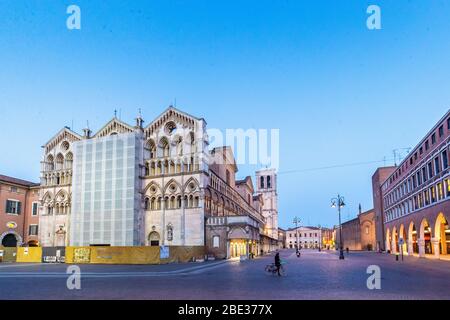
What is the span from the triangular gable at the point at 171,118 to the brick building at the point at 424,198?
29.7 meters

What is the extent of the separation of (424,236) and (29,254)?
54.5 metres

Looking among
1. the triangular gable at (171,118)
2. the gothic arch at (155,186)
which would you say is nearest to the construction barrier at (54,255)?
the gothic arch at (155,186)

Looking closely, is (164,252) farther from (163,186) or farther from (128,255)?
(163,186)

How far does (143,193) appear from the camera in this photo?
5391cm

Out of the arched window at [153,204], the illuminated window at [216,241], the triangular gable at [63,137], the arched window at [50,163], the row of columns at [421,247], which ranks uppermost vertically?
the triangular gable at [63,137]

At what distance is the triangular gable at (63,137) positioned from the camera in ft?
199

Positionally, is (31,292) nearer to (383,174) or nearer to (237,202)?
(237,202)

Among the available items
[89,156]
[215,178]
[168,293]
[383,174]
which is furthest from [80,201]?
[383,174]

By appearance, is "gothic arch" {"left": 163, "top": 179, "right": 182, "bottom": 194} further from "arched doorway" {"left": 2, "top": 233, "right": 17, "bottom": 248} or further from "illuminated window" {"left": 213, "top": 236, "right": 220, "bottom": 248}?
"arched doorway" {"left": 2, "top": 233, "right": 17, "bottom": 248}

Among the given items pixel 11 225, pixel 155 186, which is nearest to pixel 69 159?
pixel 11 225

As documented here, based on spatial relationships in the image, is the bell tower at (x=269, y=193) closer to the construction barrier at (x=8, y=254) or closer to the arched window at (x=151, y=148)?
the arched window at (x=151, y=148)

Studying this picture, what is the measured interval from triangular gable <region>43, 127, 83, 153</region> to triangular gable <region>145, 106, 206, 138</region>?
13.1 metres
